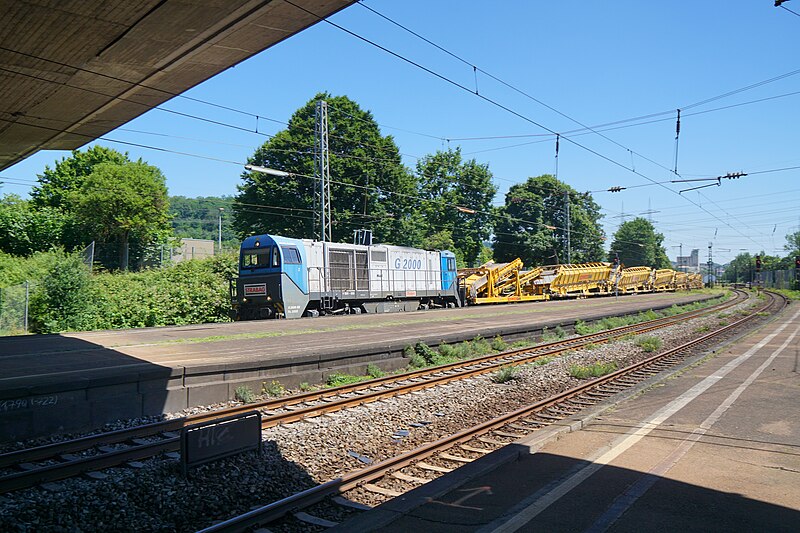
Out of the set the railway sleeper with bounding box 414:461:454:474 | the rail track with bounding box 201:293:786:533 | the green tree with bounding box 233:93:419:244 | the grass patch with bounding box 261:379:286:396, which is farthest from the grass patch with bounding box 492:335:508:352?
the green tree with bounding box 233:93:419:244

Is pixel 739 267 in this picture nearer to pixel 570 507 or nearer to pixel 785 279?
pixel 785 279

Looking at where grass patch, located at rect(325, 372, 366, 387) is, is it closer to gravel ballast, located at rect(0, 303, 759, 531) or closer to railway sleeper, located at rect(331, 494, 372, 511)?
gravel ballast, located at rect(0, 303, 759, 531)

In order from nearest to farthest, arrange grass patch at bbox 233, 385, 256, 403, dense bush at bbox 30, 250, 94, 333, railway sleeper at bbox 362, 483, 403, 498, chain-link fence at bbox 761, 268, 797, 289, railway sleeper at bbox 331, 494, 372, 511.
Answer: railway sleeper at bbox 331, 494, 372, 511 → railway sleeper at bbox 362, 483, 403, 498 → grass patch at bbox 233, 385, 256, 403 → dense bush at bbox 30, 250, 94, 333 → chain-link fence at bbox 761, 268, 797, 289

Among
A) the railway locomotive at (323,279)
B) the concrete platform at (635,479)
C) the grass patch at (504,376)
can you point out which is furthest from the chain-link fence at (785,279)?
the concrete platform at (635,479)

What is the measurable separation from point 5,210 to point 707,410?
41589 millimetres

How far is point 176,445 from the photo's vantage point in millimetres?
7773

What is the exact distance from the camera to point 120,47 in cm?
828

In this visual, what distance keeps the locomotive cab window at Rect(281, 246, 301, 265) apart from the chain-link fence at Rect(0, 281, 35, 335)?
9.18m

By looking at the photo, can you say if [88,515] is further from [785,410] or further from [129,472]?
[785,410]

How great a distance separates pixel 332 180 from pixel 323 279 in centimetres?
1817

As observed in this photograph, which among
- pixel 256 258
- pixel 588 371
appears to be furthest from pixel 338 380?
pixel 256 258

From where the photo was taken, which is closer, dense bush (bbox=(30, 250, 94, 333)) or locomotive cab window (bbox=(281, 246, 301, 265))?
dense bush (bbox=(30, 250, 94, 333))

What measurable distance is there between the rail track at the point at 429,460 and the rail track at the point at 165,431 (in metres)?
2.62

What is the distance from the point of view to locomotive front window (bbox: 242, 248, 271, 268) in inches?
937
